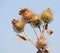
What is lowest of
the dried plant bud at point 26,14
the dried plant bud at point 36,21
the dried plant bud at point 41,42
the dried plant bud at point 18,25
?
the dried plant bud at point 41,42

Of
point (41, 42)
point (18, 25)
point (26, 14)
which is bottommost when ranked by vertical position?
point (41, 42)

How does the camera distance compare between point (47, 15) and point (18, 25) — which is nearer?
point (18, 25)

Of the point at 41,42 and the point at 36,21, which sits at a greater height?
the point at 36,21

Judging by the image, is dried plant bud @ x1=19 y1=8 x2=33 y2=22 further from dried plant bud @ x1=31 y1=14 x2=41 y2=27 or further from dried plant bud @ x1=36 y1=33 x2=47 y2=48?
dried plant bud @ x1=36 y1=33 x2=47 y2=48

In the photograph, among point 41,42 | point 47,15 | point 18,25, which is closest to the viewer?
point 41,42

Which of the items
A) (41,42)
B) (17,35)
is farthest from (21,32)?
(41,42)

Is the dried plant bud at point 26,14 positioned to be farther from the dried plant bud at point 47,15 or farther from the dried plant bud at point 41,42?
the dried plant bud at point 41,42

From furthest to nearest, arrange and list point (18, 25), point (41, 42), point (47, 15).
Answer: point (47, 15), point (18, 25), point (41, 42)

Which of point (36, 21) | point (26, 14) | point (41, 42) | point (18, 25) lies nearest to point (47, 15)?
point (36, 21)

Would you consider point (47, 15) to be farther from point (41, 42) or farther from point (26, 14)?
point (41, 42)
